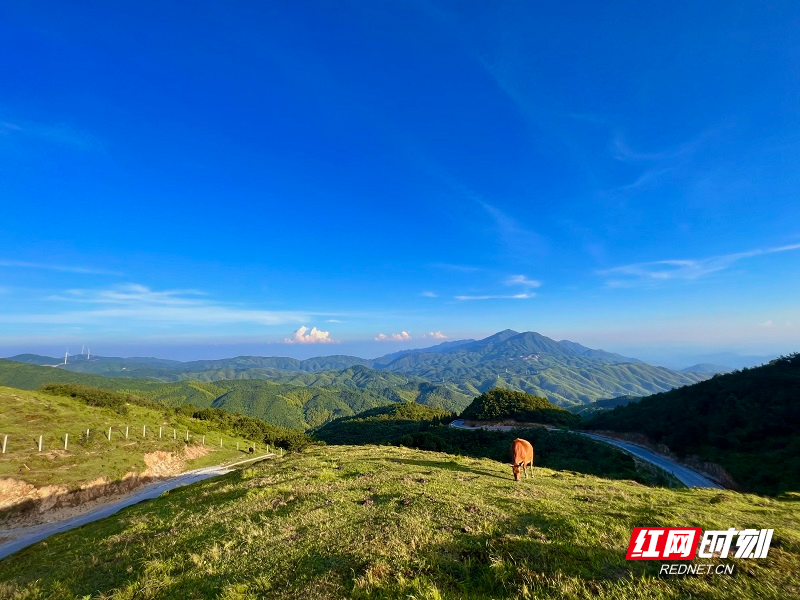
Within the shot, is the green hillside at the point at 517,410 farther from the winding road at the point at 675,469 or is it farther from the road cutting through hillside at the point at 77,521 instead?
the road cutting through hillside at the point at 77,521

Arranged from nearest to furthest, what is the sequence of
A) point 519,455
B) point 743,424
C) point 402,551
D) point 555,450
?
point 402,551 → point 519,455 → point 743,424 → point 555,450

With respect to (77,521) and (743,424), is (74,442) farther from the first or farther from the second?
(743,424)

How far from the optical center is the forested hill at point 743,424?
42.2 meters

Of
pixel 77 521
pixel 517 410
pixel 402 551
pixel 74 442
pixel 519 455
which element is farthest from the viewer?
pixel 517 410

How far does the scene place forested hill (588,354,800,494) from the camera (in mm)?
42156

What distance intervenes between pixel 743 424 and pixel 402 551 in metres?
71.9

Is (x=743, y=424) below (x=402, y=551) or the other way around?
below

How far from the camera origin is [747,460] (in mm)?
45344

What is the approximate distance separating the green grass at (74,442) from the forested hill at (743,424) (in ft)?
301

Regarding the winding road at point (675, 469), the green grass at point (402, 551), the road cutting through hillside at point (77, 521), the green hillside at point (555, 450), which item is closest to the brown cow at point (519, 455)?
the green grass at point (402, 551)

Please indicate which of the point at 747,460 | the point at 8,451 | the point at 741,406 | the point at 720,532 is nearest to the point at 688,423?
the point at 741,406

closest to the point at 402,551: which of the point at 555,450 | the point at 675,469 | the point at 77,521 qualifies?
the point at 77,521

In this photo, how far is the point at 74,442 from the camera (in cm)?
5600

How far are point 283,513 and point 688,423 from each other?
7453cm
